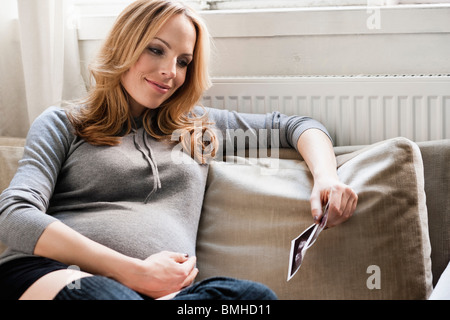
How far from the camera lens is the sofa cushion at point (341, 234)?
52.0 inches

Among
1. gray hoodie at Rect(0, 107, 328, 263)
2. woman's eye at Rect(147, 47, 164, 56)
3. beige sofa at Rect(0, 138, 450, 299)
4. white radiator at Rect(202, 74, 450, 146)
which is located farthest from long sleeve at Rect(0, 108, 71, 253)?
white radiator at Rect(202, 74, 450, 146)

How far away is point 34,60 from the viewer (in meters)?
1.88

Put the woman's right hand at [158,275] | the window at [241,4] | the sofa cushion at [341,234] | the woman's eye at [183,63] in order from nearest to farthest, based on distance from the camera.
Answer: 1. the woman's right hand at [158,275]
2. the sofa cushion at [341,234]
3. the woman's eye at [183,63]
4. the window at [241,4]

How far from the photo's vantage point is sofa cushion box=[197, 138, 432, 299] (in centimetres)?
132

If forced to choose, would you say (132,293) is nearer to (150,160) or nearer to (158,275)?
(158,275)

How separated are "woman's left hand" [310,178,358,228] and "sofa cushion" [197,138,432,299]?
3 cm

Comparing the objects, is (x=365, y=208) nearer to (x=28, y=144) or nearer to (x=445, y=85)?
(x=445, y=85)

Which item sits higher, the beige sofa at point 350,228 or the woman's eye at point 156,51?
the woman's eye at point 156,51

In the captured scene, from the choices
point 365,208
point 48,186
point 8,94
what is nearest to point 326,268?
point 365,208

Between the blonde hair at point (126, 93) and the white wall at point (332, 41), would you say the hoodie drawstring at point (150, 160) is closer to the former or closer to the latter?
the blonde hair at point (126, 93)

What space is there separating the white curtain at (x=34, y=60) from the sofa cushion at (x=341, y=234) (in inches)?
29.3

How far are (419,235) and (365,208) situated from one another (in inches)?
5.3

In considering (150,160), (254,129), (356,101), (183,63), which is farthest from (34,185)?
(356,101)

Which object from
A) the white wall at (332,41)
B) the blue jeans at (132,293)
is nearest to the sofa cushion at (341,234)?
the blue jeans at (132,293)
